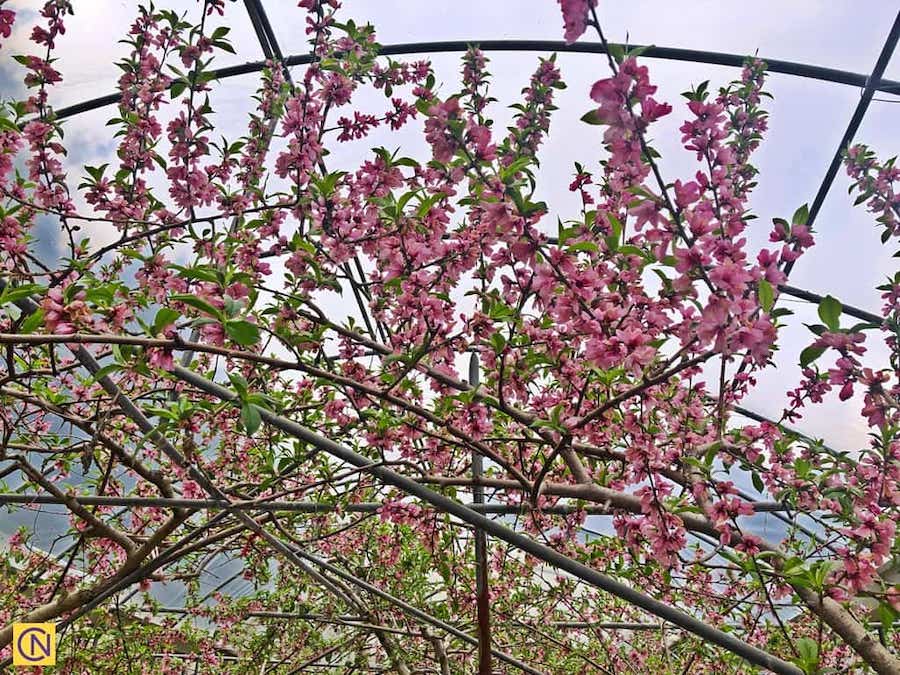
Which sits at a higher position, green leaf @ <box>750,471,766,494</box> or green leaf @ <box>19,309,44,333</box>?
green leaf @ <box>19,309,44,333</box>

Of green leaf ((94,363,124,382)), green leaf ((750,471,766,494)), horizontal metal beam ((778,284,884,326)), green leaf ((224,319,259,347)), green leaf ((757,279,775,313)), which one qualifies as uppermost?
horizontal metal beam ((778,284,884,326))

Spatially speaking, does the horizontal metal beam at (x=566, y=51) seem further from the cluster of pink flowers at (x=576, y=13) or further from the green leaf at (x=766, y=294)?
the green leaf at (x=766, y=294)

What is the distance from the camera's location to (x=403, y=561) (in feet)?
13.7

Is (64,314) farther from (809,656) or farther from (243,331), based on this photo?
→ (809,656)

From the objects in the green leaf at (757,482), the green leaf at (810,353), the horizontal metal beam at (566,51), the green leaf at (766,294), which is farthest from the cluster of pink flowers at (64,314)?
the horizontal metal beam at (566,51)

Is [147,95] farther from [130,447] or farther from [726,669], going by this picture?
[726,669]

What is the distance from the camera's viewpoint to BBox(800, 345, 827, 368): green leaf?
142 cm

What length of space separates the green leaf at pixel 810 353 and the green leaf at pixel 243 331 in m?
1.32

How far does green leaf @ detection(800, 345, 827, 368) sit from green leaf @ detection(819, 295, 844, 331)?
0.06 meters

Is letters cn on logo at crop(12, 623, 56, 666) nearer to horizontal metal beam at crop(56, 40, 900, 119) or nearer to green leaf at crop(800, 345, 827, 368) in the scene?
horizontal metal beam at crop(56, 40, 900, 119)

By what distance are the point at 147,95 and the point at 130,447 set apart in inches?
81.8

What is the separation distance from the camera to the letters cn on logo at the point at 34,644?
2686 mm

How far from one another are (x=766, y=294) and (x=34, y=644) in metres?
3.63

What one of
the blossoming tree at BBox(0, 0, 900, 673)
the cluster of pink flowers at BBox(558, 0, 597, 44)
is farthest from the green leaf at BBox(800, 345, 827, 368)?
the cluster of pink flowers at BBox(558, 0, 597, 44)
